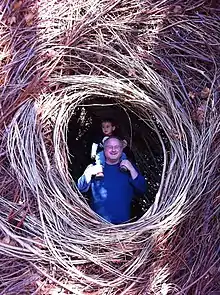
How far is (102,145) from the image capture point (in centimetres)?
342

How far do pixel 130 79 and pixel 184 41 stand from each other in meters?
0.32

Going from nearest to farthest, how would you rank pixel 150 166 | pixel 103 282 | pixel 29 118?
pixel 103 282
pixel 29 118
pixel 150 166

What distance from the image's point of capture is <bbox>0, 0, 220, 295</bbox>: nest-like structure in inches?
111

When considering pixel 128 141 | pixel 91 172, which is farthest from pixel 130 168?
pixel 128 141

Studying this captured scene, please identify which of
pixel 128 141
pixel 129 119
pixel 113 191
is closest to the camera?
pixel 113 191

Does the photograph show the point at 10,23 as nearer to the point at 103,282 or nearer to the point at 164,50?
the point at 164,50

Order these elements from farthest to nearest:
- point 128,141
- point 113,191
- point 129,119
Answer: point 128,141, point 129,119, point 113,191

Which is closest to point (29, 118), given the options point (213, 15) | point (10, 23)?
point (10, 23)

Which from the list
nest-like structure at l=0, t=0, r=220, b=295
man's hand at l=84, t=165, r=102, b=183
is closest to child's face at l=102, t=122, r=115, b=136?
nest-like structure at l=0, t=0, r=220, b=295

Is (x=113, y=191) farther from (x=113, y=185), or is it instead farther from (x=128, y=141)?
(x=128, y=141)

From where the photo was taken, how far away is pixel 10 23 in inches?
120

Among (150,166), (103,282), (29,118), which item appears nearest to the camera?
(103,282)

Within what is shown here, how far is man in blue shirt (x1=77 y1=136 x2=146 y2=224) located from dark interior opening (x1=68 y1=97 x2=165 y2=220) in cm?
28

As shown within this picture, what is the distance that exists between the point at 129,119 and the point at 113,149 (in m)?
0.22
